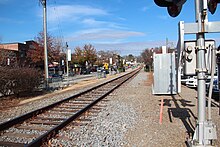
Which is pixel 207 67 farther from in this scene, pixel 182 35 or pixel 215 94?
pixel 215 94

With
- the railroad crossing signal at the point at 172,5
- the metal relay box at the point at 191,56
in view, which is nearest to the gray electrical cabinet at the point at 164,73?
the metal relay box at the point at 191,56

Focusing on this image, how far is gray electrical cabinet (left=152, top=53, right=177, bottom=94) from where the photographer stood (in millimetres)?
9203

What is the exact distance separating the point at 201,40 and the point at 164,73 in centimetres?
534

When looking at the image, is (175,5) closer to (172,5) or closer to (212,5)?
(172,5)

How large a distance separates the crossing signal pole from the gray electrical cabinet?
4981mm

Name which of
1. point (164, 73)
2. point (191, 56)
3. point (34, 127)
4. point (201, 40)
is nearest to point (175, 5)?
point (201, 40)

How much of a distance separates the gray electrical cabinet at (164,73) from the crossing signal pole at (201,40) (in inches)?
196

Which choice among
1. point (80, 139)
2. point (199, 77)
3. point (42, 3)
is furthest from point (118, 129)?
point (42, 3)

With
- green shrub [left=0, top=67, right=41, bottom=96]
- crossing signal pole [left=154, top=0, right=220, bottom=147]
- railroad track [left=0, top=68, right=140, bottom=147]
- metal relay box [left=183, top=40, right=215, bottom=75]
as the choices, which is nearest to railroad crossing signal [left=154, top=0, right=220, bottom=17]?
crossing signal pole [left=154, top=0, right=220, bottom=147]

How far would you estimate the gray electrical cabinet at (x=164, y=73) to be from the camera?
9203 mm

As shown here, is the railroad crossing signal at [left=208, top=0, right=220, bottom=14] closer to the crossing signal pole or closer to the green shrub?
the crossing signal pole

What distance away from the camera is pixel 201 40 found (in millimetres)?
4105

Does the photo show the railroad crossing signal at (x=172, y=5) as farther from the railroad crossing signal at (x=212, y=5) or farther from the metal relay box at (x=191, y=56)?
the metal relay box at (x=191, y=56)

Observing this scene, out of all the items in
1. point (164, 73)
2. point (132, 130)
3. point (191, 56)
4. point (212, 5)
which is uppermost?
point (212, 5)
